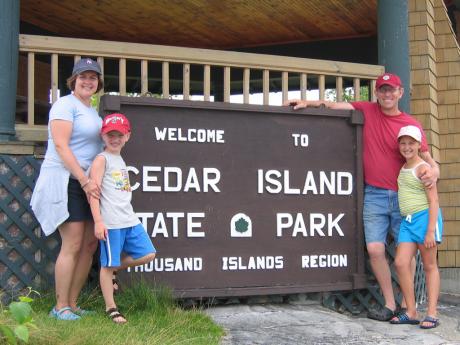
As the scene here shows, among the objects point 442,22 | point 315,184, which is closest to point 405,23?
point 442,22

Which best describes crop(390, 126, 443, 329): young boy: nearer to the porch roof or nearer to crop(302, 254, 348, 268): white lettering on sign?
crop(302, 254, 348, 268): white lettering on sign

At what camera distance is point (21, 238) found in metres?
4.62

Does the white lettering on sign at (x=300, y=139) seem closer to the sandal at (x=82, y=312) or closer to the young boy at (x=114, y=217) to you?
the young boy at (x=114, y=217)

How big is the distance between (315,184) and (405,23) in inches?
80.1

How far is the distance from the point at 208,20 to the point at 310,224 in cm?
457

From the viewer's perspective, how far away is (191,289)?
4.72 meters

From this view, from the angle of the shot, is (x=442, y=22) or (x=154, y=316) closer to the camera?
(x=154, y=316)

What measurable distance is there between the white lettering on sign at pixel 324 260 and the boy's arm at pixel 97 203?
6.01 ft

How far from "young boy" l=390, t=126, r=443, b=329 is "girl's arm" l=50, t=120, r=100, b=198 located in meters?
2.32

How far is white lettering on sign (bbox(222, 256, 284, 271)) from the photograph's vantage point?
4.86 meters

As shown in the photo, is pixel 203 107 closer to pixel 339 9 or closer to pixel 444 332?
pixel 444 332

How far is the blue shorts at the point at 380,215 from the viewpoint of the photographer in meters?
5.00

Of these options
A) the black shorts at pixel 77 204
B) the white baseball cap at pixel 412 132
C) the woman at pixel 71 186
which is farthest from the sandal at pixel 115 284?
the white baseball cap at pixel 412 132

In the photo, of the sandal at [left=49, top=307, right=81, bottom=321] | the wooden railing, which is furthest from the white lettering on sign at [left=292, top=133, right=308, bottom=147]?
the sandal at [left=49, top=307, right=81, bottom=321]
